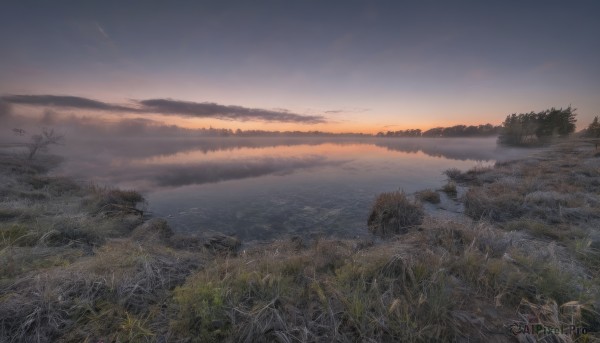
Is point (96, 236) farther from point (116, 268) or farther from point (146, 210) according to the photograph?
point (146, 210)

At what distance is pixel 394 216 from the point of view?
12227 millimetres

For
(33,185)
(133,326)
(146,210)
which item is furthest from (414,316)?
(33,185)

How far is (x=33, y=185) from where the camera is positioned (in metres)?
18.2

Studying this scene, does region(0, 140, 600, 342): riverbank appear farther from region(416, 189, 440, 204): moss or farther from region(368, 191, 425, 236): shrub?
region(416, 189, 440, 204): moss

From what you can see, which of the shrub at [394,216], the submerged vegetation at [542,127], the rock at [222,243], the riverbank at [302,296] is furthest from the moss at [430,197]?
the submerged vegetation at [542,127]

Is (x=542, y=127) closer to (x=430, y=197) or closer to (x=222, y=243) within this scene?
(x=430, y=197)

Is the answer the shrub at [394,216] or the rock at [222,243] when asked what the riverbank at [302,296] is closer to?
the rock at [222,243]

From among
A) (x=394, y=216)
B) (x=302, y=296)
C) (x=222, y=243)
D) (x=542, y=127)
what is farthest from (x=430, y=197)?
(x=542, y=127)

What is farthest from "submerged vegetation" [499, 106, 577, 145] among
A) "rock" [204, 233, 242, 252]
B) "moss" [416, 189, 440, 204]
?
"rock" [204, 233, 242, 252]

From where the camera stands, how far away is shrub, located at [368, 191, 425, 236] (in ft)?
39.1

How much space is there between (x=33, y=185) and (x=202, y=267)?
22364 millimetres

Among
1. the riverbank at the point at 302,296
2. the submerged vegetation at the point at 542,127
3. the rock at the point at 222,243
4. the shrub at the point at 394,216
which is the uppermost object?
the submerged vegetation at the point at 542,127

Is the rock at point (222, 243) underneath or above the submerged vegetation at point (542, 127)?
underneath

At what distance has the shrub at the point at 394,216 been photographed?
1192cm
